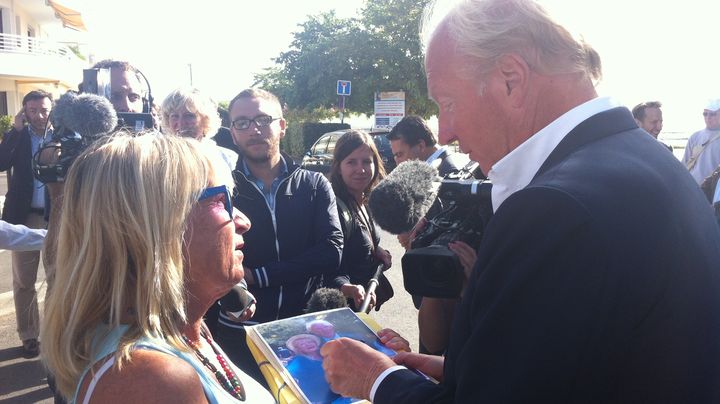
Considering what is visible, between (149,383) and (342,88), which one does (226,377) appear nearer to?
(149,383)

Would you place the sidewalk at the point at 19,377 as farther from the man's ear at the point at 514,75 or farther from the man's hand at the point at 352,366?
the man's ear at the point at 514,75

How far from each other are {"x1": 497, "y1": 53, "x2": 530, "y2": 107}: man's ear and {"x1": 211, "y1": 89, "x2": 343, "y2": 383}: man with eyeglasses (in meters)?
1.82

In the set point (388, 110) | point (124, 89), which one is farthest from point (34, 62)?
point (124, 89)

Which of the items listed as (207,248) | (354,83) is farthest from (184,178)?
(354,83)

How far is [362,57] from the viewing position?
2731 centimetres

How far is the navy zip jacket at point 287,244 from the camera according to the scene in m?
2.91

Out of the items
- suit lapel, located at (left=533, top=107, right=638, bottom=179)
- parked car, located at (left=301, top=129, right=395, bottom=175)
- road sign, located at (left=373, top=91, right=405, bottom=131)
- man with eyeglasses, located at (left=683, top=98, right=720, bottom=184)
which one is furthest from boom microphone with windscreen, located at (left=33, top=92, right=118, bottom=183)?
road sign, located at (left=373, top=91, right=405, bottom=131)

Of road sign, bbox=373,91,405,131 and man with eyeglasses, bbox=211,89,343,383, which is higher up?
road sign, bbox=373,91,405,131

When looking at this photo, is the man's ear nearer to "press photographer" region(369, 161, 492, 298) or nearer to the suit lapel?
the suit lapel

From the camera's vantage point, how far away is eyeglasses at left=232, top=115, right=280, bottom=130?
3.14 metres

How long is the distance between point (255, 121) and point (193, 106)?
733 millimetres

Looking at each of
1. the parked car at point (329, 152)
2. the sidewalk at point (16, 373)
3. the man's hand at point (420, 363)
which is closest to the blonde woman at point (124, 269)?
the man's hand at point (420, 363)

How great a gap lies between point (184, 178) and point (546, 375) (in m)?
1.00

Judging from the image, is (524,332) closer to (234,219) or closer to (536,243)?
(536,243)
